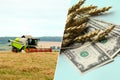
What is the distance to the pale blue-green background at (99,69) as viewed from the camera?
13.4ft

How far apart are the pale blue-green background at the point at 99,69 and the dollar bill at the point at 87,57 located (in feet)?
0.19

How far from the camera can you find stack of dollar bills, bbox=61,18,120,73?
415 cm

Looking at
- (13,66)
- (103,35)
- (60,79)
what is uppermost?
(103,35)

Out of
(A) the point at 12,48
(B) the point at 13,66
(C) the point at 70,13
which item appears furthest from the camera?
(A) the point at 12,48

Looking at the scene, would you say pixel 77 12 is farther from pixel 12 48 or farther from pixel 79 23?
pixel 12 48

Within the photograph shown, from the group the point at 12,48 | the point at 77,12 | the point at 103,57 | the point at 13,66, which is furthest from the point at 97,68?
the point at 12,48

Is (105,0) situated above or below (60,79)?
above

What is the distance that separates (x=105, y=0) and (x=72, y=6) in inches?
17.4

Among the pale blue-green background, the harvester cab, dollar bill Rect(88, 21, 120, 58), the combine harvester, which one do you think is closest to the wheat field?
the pale blue-green background

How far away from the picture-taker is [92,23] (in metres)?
4.30

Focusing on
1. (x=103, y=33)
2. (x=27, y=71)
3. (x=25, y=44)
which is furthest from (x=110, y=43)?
(x=25, y=44)

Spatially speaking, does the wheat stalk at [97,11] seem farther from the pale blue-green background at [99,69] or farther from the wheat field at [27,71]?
the wheat field at [27,71]

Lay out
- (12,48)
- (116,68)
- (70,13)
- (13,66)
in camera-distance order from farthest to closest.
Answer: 1. (12,48)
2. (13,66)
3. (70,13)
4. (116,68)

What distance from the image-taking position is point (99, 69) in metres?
4.13
